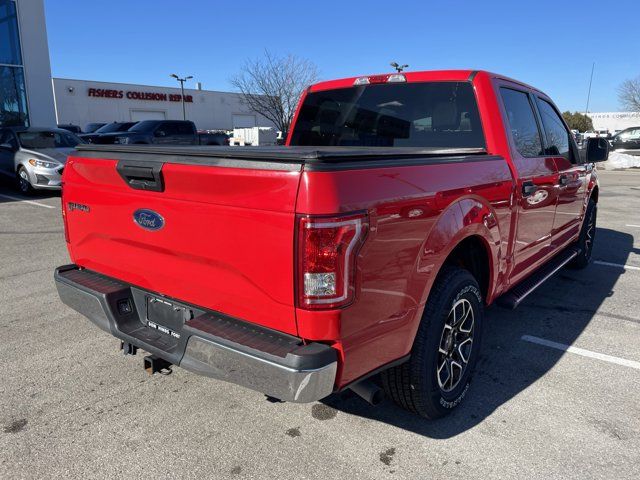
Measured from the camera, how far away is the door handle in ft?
11.3

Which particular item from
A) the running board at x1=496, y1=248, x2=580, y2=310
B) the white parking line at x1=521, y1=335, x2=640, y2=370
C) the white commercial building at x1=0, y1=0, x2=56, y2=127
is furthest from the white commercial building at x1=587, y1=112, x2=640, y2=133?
the white parking line at x1=521, y1=335, x2=640, y2=370

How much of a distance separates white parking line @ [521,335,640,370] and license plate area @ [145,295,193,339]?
2778 mm

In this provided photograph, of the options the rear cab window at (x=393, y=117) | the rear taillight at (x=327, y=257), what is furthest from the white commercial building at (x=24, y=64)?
the rear taillight at (x=327, y=257)

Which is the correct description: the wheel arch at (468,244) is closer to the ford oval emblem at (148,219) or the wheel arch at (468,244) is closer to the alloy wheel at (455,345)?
the alloy wheel at (455,345)

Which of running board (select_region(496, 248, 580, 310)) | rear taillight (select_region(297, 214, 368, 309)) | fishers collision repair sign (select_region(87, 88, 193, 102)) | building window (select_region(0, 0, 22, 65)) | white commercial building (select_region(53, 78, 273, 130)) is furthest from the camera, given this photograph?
fishers collision repair sign (select_region(87, 88, 193, 102))

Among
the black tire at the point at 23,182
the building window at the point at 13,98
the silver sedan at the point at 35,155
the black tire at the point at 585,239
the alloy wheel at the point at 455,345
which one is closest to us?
the alloy wheel at the point at 455,345

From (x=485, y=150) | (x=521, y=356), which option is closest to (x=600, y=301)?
(x=521, y=356)

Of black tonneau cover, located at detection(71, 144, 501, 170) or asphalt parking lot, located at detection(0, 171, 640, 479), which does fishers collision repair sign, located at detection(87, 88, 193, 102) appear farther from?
black tonneau cover, located at detection(71, 144, 501, 170)

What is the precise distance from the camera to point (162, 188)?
2.38 m

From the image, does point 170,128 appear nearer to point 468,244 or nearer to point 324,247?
point 468,244

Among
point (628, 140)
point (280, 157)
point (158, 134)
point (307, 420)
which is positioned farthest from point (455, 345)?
point (628, 140)

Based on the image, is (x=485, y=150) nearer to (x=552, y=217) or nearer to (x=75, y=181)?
(x=552, y=217)

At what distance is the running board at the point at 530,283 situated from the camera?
356cm

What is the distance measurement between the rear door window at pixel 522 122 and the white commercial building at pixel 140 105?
49.7 meters
